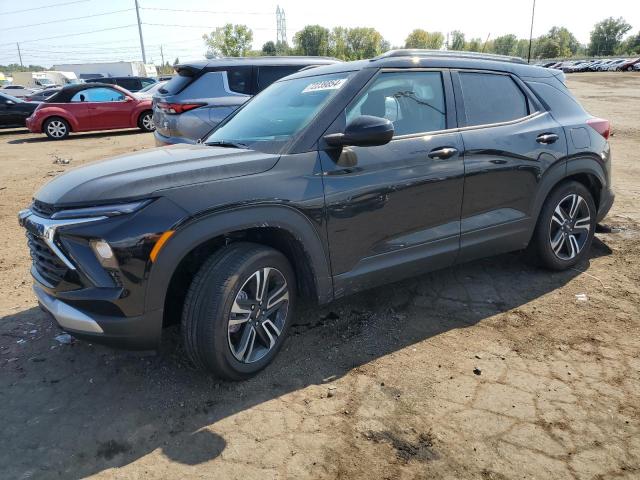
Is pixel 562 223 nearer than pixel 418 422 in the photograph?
No

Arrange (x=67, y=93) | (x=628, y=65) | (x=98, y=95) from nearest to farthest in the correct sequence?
(x=67, y=93), (x=98, y=95), (x=628, y=65)

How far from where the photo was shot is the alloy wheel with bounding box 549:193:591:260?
14.2 ft

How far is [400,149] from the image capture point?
10.9 ft

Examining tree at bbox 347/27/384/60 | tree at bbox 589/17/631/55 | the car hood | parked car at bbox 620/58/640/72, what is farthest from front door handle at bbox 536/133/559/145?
tree at bbox 589/17/631/55

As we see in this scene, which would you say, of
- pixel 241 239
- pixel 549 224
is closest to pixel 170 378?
pixel 241 239

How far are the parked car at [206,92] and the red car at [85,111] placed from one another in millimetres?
8890

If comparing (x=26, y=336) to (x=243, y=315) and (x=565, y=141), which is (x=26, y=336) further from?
(x=565, y=141)

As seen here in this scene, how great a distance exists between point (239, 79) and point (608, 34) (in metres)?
130

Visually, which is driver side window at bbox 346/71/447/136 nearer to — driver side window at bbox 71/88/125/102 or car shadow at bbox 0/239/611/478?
car shadow at bbox 0/239/611/478

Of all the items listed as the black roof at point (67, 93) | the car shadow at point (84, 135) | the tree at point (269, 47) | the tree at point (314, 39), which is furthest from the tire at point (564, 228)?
the tree at point (314, 39)

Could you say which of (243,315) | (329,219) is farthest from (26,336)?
(329,219)

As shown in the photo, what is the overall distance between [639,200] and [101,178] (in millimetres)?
6527

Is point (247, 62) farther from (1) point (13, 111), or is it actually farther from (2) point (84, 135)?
(1) point (13, 111)

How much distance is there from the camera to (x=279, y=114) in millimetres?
3564
